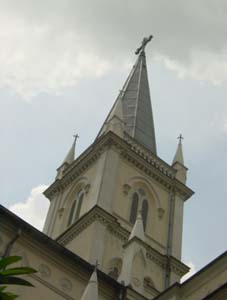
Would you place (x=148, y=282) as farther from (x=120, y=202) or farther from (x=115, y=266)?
(x=120, y=202)

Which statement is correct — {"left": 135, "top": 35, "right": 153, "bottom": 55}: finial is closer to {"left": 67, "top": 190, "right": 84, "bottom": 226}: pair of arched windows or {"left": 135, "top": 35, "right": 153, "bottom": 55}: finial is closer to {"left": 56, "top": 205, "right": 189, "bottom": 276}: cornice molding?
{"left": 67, "top": 190, "right": 84, "bottom": 226}: pair of arched windows

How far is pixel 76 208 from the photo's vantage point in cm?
3234

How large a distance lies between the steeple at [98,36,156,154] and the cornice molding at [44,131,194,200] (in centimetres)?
175

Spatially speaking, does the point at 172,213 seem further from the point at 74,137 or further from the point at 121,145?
the point at 74,137

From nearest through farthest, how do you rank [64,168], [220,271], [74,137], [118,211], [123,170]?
[220,271]
[118,211]
[123,170]
[64,168]
[74,137]

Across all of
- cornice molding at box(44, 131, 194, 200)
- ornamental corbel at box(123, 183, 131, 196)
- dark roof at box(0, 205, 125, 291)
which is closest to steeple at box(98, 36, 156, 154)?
cornice molding at box(44, 131, 194, 200)

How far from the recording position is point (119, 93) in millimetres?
39875

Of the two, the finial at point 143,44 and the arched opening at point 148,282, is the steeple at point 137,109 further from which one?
the arched opening at point 148,282

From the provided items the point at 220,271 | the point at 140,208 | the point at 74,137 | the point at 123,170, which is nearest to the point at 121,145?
the point at 123,170

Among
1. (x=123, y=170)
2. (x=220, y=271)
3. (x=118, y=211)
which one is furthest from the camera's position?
(x=123, y=170)

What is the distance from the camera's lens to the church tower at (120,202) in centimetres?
2862

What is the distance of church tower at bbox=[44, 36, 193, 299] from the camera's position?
2862cm

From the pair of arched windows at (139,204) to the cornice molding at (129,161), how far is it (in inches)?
54.5

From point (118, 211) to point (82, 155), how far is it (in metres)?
5.13
